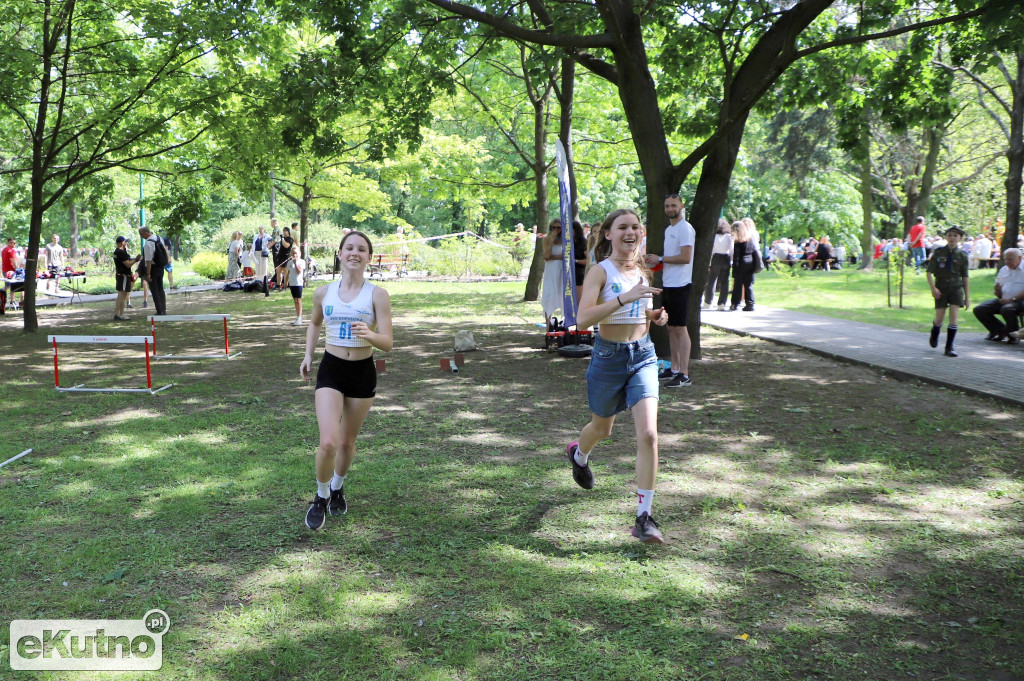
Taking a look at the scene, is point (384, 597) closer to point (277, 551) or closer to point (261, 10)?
point (277, 551)

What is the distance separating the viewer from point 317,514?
5.35 metres

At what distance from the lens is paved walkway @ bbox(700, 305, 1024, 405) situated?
33.3ft

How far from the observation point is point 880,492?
6.03m

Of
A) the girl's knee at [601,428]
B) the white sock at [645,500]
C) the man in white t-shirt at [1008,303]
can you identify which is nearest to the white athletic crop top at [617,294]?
the girl's knee at [601,428]

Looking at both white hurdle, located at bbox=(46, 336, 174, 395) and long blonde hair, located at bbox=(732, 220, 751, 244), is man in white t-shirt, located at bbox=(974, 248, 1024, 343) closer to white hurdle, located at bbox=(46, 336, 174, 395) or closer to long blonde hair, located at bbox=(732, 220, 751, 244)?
long blonde hair, located at bbox=(732, 220, 751, 244)

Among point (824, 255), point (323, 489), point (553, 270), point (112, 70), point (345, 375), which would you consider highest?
point (112, 70)

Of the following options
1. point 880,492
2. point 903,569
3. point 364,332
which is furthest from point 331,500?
point 880,492

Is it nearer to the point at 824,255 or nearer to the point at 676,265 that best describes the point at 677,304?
the point at 676,265

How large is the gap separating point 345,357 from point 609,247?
1.85 m

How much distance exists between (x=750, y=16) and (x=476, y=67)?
957cm

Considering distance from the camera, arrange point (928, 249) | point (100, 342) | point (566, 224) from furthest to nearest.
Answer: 1. point (928, 249)
2. point (566, 224)
3. point (100, 342)

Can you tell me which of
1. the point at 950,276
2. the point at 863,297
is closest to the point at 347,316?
the point at 950,276

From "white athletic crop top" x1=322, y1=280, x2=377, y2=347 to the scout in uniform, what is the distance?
913 cm

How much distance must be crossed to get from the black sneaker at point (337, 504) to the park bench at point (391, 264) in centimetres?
3199
